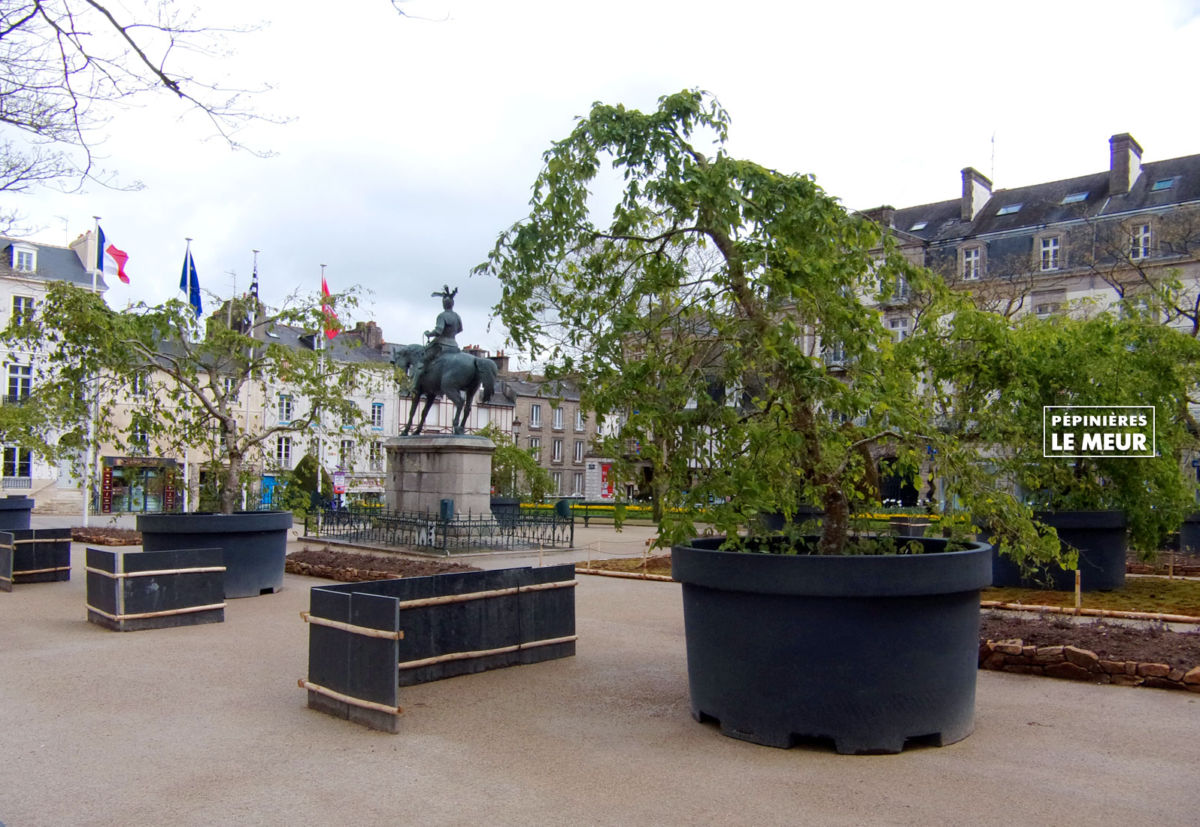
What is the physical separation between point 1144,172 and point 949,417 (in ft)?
123

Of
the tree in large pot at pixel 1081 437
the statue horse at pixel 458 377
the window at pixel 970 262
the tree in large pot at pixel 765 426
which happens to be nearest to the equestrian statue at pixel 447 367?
the statue horse at pixel 458 377

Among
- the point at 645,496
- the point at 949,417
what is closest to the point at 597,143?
the point at 645,496

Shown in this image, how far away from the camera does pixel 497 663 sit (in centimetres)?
851

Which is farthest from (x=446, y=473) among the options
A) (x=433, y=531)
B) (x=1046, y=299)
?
(x=1046, y=299)

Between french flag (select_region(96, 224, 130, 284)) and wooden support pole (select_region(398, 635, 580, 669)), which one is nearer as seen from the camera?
wooden support pole (select_region(398, 635, 580, 669))

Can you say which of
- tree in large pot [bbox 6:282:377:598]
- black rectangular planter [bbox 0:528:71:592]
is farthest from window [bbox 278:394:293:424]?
black rectangular planter [bbox 0:528:71:592]

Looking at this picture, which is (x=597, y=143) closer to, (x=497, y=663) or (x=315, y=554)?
(x=497, y=663)

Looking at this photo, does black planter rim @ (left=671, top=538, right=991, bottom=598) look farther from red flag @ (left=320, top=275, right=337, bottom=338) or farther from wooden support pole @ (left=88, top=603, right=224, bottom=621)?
red flag @ (left=320, top=275, right=337, bottom=338)

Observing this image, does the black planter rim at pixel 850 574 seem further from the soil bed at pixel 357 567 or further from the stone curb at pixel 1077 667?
the soil bed at pixel 357 567

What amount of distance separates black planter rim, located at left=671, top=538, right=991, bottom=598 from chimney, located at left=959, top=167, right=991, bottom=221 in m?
49.0

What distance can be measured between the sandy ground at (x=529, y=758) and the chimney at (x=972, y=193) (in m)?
47.0

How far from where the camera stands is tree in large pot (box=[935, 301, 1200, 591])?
13.5 m

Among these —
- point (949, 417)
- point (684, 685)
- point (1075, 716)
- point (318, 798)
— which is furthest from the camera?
point (949, 417)

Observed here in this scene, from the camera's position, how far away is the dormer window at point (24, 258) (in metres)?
52.0
